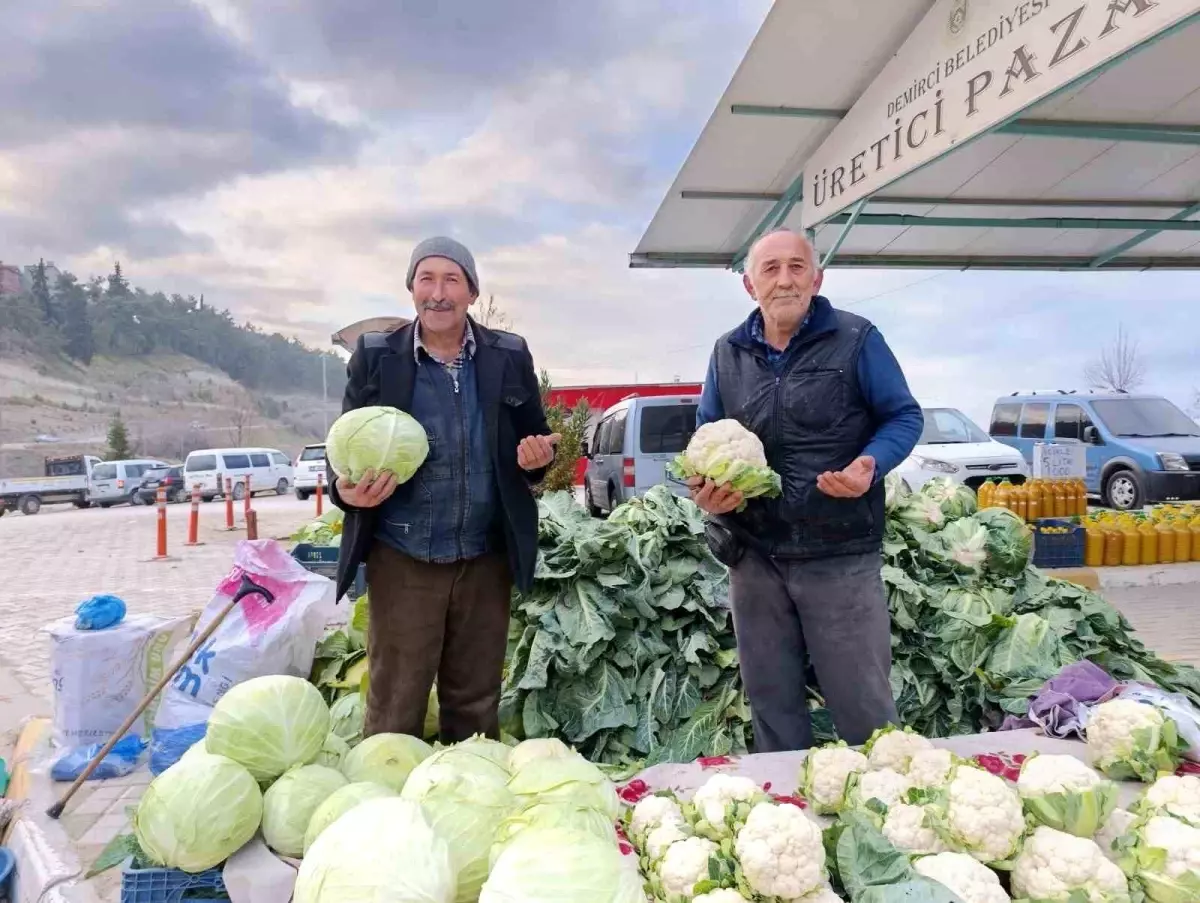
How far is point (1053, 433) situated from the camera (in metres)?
13.2

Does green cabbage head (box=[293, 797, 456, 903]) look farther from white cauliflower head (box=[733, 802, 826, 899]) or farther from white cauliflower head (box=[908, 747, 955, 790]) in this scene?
white cauliflower head (box=[908, 747, 955, 790])

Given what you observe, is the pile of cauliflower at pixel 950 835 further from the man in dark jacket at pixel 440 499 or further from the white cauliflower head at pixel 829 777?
the man in dark jacket at pixel 440 499

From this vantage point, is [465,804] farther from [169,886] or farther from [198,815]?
[169,886]

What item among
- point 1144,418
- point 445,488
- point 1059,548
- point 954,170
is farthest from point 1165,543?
point 445,488

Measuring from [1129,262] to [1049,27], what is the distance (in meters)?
6.83

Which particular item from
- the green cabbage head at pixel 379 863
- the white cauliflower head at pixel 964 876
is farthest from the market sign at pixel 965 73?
the green cabbage head at pixel 379 863

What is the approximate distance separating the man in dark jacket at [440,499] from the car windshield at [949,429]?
10586 mm

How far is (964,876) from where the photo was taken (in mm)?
1456

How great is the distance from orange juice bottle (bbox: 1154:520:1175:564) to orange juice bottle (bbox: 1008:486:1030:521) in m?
1.11

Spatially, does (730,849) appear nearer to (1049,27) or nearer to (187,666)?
(187,666)

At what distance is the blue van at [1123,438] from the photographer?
11562 mm

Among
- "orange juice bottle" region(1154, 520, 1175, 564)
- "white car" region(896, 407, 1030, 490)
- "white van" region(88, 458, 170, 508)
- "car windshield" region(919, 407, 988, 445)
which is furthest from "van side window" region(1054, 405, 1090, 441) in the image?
"white van" region(88, 458, 170, 508)

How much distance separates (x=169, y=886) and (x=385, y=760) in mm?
568

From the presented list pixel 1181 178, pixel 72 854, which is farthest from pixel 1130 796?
pixel 1181 178
